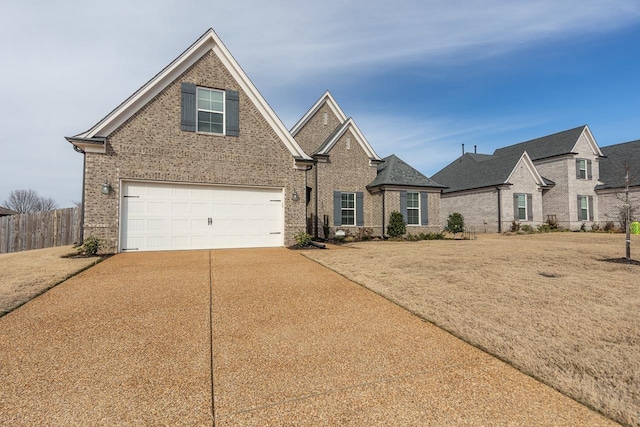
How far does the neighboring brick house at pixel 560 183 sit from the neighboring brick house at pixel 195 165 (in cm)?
1766

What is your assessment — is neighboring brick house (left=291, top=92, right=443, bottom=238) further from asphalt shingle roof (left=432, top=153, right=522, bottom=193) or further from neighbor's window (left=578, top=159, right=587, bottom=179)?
neighbor's window (left=578, top=159, right=587, bottom=179)

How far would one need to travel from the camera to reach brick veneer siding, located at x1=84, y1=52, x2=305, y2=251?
9523mm

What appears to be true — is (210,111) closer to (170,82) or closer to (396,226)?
(170,82)

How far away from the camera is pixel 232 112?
11.0m

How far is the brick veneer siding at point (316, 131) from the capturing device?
57.6 feet

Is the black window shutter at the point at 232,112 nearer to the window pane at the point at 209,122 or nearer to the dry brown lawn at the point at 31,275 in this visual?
the window pane at the point at 209,122

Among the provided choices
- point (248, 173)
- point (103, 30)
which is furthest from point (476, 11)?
point (103, 30)

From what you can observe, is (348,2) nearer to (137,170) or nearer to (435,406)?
(137,170)

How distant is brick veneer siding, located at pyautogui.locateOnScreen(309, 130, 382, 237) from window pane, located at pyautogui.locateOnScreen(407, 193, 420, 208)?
1799 mm

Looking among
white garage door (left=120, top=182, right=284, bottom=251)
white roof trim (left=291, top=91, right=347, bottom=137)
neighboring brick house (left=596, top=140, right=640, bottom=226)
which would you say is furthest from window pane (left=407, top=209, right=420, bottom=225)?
neighboring brick house (left=596, top=140, right=640, bottom=226)

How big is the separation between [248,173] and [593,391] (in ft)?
34.6

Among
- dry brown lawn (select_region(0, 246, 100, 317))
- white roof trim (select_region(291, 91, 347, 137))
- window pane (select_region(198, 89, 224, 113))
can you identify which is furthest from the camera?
white roof trim (select_region(291, 91, 347, 137))

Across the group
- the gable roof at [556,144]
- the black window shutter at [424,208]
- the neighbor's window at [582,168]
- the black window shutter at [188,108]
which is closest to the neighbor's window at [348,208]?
the black window shutter at [424,208]

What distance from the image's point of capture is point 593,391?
2234 millimetres
